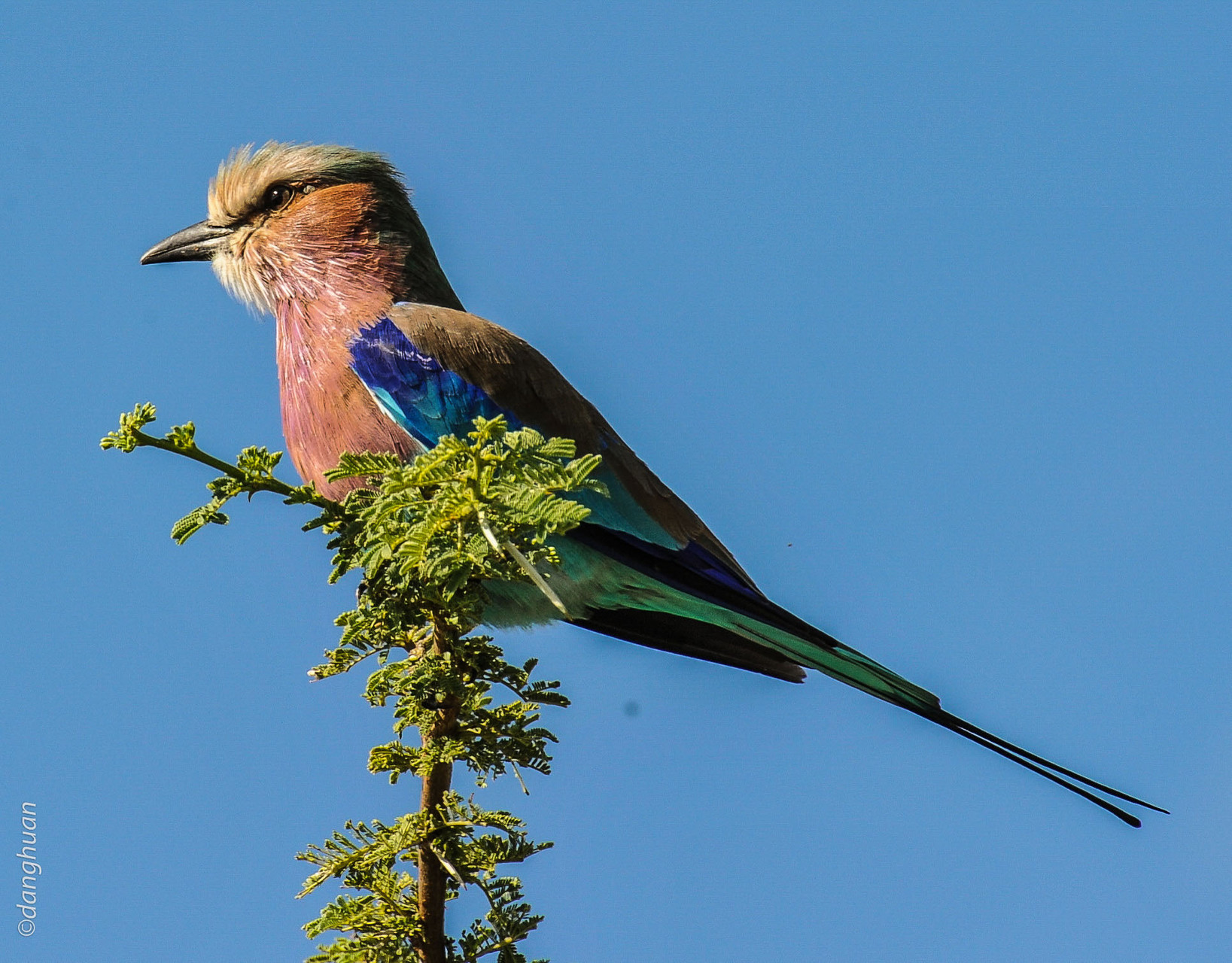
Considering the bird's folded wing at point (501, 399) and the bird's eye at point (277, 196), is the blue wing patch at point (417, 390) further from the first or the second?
the bird's eye at point (277, 196)

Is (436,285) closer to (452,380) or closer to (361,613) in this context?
(452,380)

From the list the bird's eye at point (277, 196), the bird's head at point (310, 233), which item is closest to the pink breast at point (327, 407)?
the bird's head at point (310, 233)

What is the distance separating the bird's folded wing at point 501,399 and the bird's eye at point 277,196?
87 centimetres

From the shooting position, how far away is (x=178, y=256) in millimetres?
5480

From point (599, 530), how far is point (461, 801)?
1740mm

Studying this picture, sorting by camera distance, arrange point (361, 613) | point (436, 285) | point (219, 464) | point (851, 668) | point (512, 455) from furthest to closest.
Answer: point (436, 285)
point (851, 668)
point (361, 613)
point (219, 464)
point (512, 455)

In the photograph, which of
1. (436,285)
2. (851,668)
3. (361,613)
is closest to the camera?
(361,613)

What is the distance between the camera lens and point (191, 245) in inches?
215

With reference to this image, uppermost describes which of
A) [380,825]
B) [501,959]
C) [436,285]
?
[436,285]

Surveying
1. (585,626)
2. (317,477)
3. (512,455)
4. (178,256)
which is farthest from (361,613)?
(178,256)

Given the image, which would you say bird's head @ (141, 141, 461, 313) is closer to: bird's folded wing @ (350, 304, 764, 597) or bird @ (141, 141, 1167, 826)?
bird @ (141, 141, 1167, 826)

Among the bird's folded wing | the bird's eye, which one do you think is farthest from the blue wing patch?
the bird's eye

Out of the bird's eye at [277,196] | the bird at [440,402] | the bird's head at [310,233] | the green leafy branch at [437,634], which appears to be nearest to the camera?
the green leafy branch at [437,634]

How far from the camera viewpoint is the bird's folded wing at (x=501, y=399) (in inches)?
177
